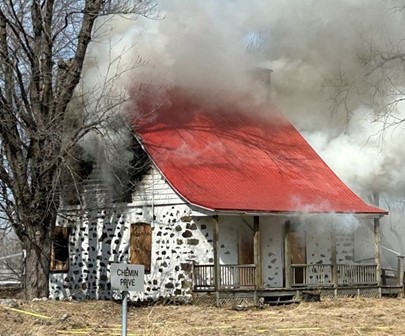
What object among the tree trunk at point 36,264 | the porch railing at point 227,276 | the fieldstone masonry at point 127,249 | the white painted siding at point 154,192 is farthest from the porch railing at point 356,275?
the tree trunk at point 36,264

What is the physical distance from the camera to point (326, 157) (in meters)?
27.8

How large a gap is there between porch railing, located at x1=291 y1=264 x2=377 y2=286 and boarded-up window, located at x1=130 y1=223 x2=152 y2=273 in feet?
14.4

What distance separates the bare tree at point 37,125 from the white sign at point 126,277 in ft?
31.8

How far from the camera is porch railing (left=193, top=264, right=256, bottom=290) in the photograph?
22.2 meters

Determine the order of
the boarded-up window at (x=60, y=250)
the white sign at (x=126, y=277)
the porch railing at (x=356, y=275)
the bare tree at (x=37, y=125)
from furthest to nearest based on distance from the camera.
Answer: the boarded-up window at (x=60, y=250), the porch railing at (x=356, y=275), the bare tree at (x=37, y=125), the white sign at (x=126, y=277)

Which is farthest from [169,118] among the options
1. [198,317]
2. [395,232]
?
[395,232]

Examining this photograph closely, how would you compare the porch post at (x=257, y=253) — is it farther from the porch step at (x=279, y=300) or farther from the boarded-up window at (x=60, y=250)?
the boarded-up window at (x=60, y=250)

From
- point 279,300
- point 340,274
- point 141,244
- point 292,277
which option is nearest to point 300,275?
point 292,277

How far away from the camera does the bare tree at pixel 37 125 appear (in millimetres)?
19906

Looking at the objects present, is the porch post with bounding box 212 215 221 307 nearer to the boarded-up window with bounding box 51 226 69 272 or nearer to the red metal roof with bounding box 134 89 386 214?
the red metal roof with bounding box 134 89 386 214

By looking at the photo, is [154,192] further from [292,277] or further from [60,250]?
[292,277]

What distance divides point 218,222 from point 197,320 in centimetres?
538

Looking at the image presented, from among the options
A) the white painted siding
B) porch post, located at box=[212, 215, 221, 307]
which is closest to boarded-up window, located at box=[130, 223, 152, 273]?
the white painted siding

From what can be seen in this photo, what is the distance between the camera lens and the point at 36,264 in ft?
67.3
